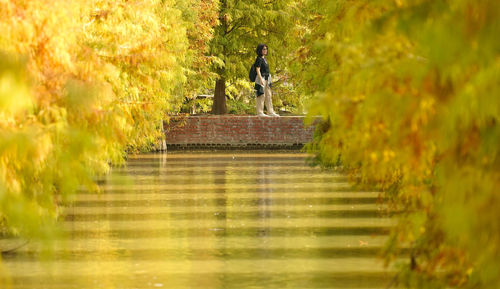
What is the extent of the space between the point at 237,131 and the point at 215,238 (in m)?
24.9

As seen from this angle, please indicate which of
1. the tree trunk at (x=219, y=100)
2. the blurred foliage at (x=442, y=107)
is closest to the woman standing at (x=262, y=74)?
the tree trunk at (x=219, y=100)

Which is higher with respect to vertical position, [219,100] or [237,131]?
[219,100]

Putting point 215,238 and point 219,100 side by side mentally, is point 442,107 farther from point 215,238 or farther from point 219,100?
point 219,100

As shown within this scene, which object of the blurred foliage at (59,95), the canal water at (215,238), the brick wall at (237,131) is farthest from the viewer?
the brick wall at (237,131)

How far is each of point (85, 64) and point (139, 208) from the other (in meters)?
6.56

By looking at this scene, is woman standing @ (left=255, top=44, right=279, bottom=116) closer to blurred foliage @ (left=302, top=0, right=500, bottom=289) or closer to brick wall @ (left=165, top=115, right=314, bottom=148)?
brick wall @ (left=165, top=115, right=314, bottom=148)

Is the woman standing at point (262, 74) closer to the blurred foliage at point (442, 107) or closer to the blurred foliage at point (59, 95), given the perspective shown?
the blurred foliage at point (59, 95)

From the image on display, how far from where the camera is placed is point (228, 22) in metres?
46.6

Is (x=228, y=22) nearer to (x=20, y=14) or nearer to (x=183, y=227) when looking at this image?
(x=183, y=227)

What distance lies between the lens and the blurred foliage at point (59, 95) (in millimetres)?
6449

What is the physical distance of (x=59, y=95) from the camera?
1004 centimetres

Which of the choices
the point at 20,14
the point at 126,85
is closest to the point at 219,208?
the point at 126,85

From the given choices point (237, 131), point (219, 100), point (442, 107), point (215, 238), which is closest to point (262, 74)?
point (237, 131)

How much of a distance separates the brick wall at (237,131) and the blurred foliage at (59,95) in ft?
62.3
